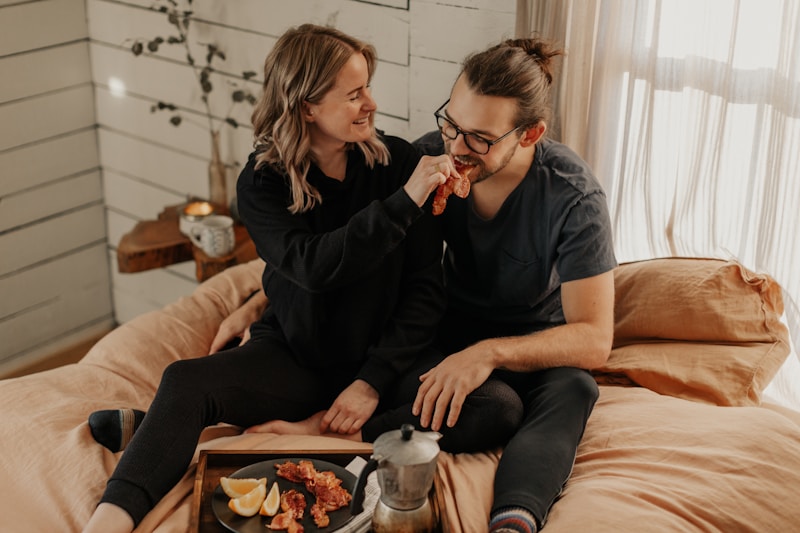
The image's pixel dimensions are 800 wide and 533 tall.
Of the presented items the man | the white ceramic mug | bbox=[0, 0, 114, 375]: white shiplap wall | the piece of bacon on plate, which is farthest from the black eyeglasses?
bbox=[0, 0, 114, 375]: white shiplap wall

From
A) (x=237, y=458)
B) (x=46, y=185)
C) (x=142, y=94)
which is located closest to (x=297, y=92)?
(x=237, y=458)

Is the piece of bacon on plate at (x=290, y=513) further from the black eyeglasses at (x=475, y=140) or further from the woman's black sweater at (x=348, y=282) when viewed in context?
the black eyeglasses at (x=475, y=140)

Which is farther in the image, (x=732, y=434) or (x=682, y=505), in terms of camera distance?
(x=732, y=434)

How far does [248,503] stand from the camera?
1.53m

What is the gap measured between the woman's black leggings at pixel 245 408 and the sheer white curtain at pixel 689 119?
0.68 m

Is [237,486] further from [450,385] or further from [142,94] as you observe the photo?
[142,94]

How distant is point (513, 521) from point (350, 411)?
0.48 m

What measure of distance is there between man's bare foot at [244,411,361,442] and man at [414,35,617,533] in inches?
7.9

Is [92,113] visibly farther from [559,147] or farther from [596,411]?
[596,411]

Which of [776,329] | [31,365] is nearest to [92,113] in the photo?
[31,365]

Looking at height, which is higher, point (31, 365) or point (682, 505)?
point (682, 505)

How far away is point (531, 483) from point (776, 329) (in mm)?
773

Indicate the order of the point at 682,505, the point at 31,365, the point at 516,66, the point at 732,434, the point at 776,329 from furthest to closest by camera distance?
1. the point at 31,365
2. the point at 776,329
3. the point at 516,66
4. the point at 732,434
5. the point at 682,505

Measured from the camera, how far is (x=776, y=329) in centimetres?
206
